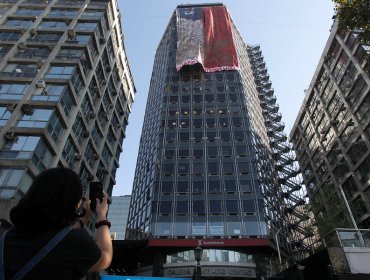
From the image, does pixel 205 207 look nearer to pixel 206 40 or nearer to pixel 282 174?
pixel 282 174

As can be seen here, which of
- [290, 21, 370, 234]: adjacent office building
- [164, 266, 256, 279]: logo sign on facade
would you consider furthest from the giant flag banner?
[164, 266, 256, 279]: logo sign on facade

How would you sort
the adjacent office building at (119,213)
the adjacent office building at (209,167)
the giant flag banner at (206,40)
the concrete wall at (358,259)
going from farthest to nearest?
1. the adjacent office building at (119,213)
2. the giant flag banner at (206,40)
3. the adjacent office building at (209,167)
4. the concrete wall at (358,259)

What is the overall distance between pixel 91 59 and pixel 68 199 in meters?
36.0

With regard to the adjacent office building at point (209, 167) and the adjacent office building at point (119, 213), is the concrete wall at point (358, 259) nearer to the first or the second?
the adjacent office building at point (209, 167)

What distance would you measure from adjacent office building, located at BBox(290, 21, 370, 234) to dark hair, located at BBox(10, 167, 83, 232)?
113 ft

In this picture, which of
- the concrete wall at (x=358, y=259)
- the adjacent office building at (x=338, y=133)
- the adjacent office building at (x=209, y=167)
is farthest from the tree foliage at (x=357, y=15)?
the adjacent office building at (x=209, y=167)

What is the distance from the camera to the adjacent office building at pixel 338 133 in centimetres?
4041

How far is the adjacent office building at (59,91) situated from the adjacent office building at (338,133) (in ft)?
85.5

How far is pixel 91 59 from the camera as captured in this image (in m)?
35.9

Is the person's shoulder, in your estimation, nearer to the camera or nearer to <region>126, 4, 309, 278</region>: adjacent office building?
the camera

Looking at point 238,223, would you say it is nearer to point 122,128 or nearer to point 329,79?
point 122,128

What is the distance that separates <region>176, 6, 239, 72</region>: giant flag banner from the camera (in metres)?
59.3

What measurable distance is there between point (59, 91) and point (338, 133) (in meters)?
40.0

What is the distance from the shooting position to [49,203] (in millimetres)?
2443
